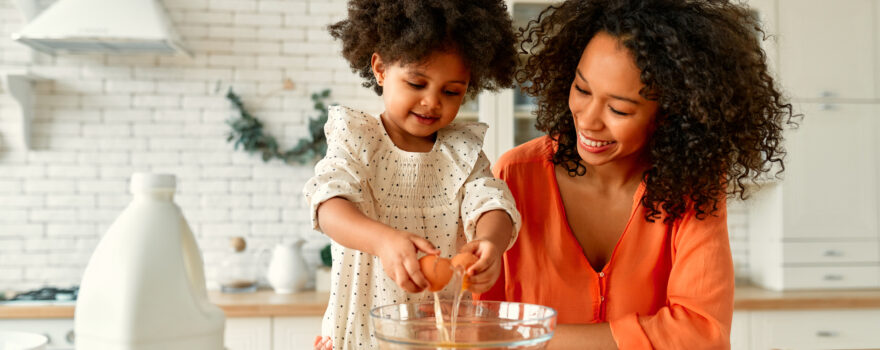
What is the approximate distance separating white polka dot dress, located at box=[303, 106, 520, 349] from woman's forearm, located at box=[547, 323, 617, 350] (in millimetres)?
197

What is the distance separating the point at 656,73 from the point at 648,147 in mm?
251

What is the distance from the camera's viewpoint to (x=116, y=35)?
9.25ft

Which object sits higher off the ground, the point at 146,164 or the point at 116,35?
the point at 116,35

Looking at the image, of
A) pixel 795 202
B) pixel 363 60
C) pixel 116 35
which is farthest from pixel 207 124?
pixel 795 202

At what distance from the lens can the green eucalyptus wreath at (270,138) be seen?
3.32 metres

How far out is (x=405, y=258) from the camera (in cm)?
83

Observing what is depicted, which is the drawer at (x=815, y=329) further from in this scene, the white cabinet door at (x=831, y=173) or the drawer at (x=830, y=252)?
the white cabinet door at (x=831, y=173)

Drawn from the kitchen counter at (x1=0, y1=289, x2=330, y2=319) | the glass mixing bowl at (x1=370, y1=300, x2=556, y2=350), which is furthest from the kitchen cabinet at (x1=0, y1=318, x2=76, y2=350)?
the glass mixing bowl at (x1=370, y1=300, x2=556, y2=350)

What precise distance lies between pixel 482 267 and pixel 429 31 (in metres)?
0.43

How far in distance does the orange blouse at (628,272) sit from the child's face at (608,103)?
20 cm

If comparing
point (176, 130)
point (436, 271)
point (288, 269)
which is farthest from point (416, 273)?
point (176, 130)

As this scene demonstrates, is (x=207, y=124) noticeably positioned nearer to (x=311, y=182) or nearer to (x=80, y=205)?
(x=80, y=205)

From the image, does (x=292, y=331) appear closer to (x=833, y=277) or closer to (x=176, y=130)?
(x=176, y=130)

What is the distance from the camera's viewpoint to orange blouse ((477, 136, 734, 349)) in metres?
1.23
